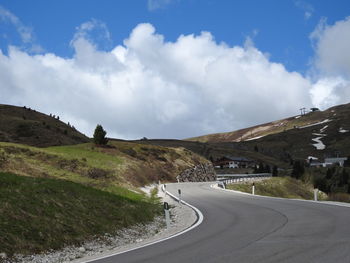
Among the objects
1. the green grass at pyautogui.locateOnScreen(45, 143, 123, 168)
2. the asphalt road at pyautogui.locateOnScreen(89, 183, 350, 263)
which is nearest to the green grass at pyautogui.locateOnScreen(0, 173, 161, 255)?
the asphalt road at pyautogui.locateOnScreen(89, 183, 350, 263)

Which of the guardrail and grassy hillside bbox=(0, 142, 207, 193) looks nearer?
grassy hillside bbox=(0, 142, 207, 193)

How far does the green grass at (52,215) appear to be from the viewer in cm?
1138

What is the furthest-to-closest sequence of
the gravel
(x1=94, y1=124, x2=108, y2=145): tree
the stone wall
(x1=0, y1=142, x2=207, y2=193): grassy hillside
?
the stone wall
(x1=94, y1=124, x2=108, y2=145): tree
(x1=0, y1=142, x2=207, y2=193): grassy hillside
the gravel

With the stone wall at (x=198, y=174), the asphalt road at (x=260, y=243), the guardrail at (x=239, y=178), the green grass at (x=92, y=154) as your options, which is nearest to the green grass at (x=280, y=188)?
the guardrail at (x=239, y=178)

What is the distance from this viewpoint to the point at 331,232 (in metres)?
11.4

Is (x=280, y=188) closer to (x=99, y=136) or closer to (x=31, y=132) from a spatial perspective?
A: (x=99, y=136)

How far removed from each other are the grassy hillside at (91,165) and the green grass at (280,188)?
13.4 meters

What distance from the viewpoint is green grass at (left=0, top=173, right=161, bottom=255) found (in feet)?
37.3

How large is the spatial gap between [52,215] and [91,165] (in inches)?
1494

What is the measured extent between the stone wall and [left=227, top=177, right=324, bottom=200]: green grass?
45.7 ft

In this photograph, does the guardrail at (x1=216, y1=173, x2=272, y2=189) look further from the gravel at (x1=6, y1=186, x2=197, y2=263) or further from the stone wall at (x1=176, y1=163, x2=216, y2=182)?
the gravel at (x1=6, y1=186, x2=197, y2=263)

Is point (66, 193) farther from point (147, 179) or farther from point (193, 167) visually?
point (193, 167)

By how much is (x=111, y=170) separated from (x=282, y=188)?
32.7m

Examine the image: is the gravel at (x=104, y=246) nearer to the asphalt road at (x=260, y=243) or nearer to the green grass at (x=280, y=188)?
the asphalt road at (x=260, y=243)
